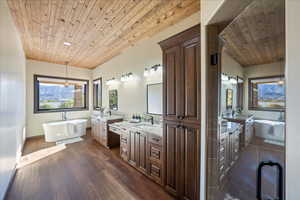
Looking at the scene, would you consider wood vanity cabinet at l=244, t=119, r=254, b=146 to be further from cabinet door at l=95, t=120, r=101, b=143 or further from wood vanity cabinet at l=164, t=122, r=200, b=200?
cabinet door at l=95, t=120, r=101, b=143

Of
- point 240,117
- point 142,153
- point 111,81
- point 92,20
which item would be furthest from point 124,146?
point 92,20

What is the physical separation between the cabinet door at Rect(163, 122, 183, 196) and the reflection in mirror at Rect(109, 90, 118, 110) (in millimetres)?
2882

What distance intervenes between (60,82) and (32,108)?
1366 mm

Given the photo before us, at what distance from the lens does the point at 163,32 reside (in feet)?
9.30

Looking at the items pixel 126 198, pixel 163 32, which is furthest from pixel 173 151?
pixel 163 32

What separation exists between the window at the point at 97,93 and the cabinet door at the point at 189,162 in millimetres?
4617

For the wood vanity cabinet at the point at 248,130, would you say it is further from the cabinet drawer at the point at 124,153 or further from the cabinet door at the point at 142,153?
the cabinet drawer at the point at 124,153

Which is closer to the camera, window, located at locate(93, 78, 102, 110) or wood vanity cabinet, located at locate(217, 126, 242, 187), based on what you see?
wood vanity cabinet, located at locate(217, 126, 242, 187)

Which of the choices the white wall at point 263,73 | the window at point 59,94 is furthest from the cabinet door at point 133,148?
the window at point 59,94

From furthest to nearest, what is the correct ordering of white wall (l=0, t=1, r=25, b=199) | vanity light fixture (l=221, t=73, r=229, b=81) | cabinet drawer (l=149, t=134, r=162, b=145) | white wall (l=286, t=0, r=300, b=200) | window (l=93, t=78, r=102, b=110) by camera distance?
1. window (l=93, t=78, r=102, b=110)
2. cabinet drawer (l=149, t=134, r=162, b=145)
3. white wall (l=0, t=1, r=25, b=199)
4. vanity light fixture (l=221, t=73, r=229, b=81)
5. white wall (l=286, t=0, r=300, b=200)

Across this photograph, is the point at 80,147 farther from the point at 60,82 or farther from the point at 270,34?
the point at 270,34

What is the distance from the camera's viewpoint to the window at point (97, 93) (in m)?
5.53

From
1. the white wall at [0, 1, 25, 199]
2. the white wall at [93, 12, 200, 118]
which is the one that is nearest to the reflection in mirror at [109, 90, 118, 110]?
the white wall at [93, 12, 200, 118]

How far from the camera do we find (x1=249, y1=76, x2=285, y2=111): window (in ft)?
2.84
